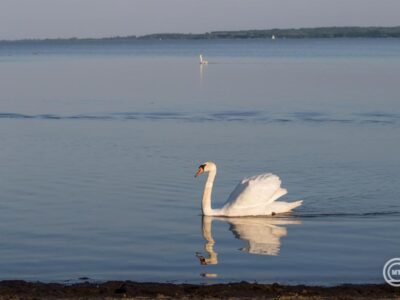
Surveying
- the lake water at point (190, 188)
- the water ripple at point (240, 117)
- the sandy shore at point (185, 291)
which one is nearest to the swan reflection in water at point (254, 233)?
the lake water at point (190, 188)

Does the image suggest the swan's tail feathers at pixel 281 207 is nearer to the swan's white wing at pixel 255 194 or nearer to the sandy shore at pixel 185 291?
the swan's white wing at pixel 255 194

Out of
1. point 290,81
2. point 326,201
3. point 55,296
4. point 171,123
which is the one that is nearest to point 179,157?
point 326,201

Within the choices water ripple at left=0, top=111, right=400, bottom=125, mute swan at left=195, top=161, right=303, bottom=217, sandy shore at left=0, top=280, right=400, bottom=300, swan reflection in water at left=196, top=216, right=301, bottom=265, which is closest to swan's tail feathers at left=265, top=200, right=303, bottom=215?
mute swan at left=195, top=161, right=303, bottom=217

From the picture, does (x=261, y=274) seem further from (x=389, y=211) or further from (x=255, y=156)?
(x=255, y=156)

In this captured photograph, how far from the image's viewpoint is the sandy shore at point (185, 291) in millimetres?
9562

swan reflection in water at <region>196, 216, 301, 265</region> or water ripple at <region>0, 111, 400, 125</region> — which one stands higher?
water ripple at <region>0, 111, 400, 125</region>

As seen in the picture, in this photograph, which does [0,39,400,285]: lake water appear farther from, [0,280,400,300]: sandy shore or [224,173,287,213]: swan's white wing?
[0,280,400,300]: sandy shore

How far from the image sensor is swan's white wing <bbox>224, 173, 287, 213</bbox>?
16.0m

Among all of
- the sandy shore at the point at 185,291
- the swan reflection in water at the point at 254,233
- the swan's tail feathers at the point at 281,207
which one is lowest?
the sandy shore at the point at 185,291

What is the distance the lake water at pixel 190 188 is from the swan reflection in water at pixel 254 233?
0.07ft

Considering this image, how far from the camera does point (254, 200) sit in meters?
16.1

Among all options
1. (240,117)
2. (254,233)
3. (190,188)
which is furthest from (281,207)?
(240,117)

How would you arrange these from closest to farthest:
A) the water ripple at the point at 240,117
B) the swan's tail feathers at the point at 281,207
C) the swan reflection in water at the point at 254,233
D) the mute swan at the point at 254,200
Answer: the swan reflection in water at the point at 254,233 → the mute swan at the point at 254,200 → the swan's tail feathers at the point at 281,207 → the water ripple at the point at 240,117

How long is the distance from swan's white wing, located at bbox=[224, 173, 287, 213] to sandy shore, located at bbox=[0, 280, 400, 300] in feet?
18.6
